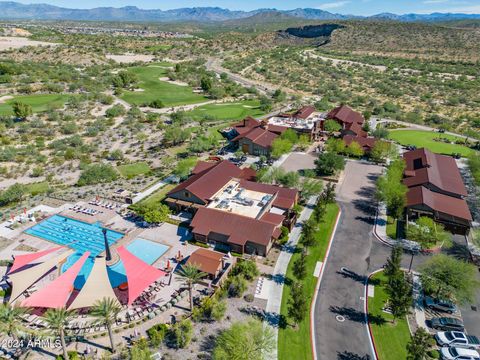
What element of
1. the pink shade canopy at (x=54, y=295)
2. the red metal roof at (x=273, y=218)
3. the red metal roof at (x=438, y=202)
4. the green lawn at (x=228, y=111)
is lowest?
the green lawn at (x=228, y=111)

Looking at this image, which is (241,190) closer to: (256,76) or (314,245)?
(314,245)

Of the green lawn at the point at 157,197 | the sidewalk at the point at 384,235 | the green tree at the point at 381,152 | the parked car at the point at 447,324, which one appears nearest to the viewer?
the parked car at the point at 447,324

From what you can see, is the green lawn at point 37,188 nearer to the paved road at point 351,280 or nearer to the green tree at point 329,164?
the paved road at point 351,280

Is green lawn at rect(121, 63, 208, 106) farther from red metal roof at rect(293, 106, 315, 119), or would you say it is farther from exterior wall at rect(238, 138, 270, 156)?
exterior wall at rect(238, 138, 270, 156)

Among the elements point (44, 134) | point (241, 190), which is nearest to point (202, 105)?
point (44, 134)

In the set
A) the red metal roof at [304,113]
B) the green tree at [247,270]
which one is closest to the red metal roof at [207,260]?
the green tree at [247,270]

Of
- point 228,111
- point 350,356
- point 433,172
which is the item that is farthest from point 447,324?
point 228,111

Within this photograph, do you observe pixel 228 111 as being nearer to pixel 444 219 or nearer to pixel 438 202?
pixel 438 202
